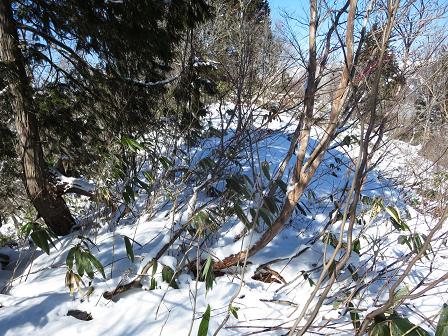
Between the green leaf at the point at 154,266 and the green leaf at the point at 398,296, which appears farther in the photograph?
the green leaf at the point at 154,266

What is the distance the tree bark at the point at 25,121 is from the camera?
8.82 ft

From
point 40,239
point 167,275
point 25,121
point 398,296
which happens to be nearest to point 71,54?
point 25,121

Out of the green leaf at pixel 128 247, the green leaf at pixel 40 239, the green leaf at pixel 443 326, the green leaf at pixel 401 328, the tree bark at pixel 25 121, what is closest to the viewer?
the green leaf at pixel 443 326

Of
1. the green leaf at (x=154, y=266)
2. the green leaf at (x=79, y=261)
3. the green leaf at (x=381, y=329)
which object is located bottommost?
the green leaf at (x=154, y=266)

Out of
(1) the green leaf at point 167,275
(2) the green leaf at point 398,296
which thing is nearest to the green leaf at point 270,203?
(1) the green leaf at point 167,275

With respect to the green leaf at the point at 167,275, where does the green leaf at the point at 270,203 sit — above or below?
above

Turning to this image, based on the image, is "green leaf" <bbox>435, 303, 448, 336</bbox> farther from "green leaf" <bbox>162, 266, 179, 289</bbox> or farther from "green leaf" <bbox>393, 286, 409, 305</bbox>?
"green leaf" <bbox>162, 266, 179, 289</bbox>

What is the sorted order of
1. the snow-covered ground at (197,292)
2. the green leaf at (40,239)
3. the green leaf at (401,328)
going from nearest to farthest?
1. the green leaf at (401,328)
2. the snow-covered ground at (197,292)
3. the green leaf at (40,239)

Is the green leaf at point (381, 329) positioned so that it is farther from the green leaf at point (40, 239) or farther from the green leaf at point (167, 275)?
the green leaf at point (40, 239)

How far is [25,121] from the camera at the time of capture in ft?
9.31

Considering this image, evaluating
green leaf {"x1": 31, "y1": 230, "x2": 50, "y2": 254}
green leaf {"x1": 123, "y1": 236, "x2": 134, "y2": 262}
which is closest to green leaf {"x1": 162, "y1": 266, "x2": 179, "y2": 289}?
green leaf {"x1": 123, "y1": 236, "x2": 134, "y2": 262}

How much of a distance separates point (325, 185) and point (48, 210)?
3.48 meters

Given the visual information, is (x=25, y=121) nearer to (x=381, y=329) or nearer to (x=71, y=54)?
(x=71, y=54)

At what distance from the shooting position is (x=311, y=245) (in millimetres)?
2729
